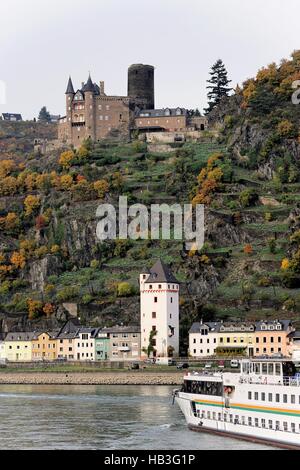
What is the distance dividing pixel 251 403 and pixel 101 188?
78180mm

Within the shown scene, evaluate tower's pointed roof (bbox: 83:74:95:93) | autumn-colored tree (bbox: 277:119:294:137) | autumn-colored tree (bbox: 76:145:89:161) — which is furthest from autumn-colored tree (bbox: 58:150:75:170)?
autumn-colored tree (bbox: 277:119:294:137)

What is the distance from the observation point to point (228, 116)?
144625 millimetres

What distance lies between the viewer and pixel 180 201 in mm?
127812

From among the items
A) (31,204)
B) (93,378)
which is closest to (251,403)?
(93,378)

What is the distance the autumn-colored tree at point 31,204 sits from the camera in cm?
13534

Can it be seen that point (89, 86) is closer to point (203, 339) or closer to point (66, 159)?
point (66, 159)

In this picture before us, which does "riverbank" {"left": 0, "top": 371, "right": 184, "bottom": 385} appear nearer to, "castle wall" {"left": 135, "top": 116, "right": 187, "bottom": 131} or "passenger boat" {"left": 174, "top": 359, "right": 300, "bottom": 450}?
"passenger boat" {"left": 174, "top": 359, "right": 300, "bottom": 450}

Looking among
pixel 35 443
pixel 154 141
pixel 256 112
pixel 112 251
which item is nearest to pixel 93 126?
pixel 154 141

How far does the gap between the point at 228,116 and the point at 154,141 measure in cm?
917

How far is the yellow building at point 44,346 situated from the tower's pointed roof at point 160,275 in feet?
35.7

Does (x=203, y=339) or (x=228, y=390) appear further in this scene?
(x=203, y=339)

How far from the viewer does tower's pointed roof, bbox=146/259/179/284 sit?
107375 mm

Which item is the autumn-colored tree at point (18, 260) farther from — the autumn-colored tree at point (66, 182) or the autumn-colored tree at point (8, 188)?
the autumn-colored tree at point (8, 188)

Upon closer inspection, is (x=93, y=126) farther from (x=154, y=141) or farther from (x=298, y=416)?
(x=298, y=416)
